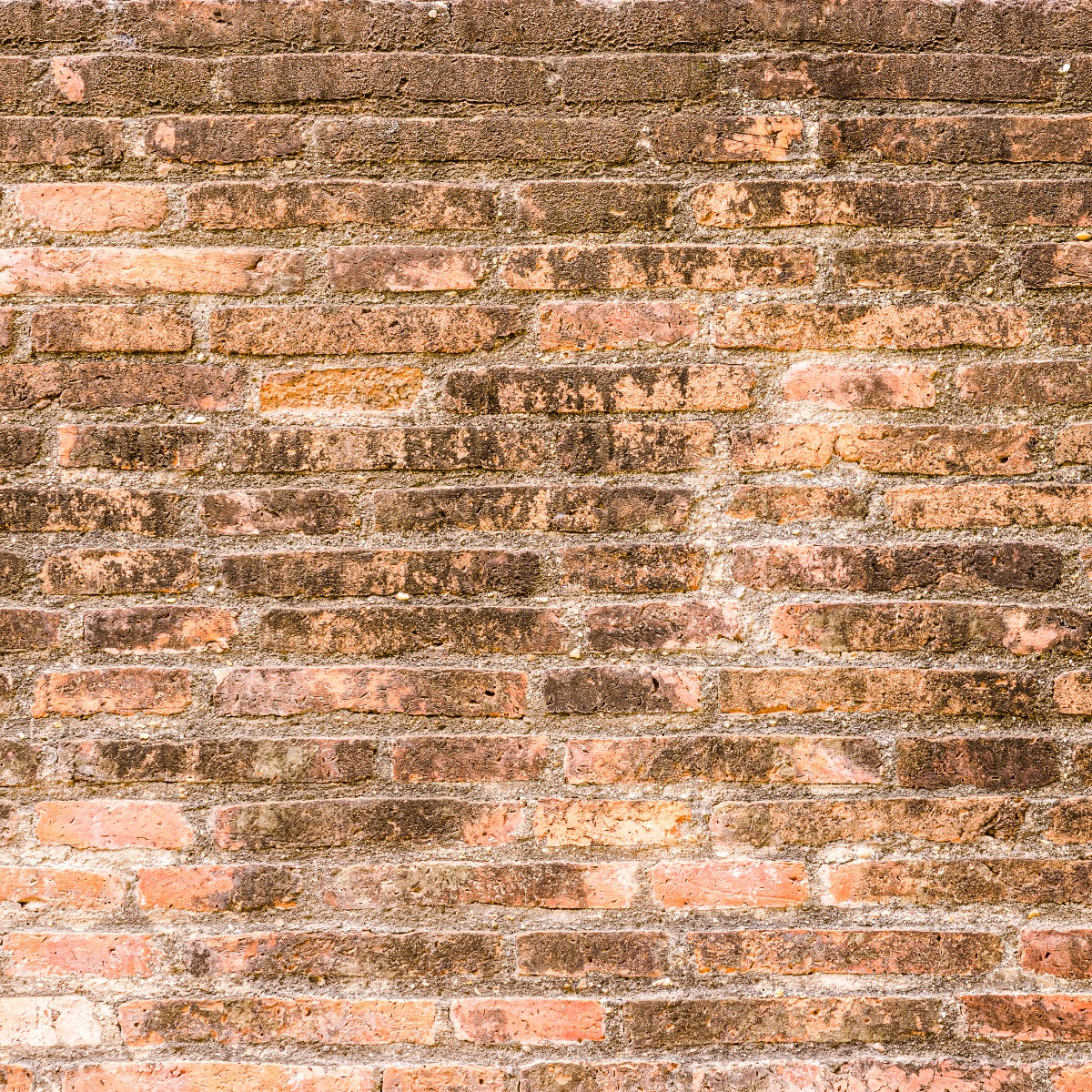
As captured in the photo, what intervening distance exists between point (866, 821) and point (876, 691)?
0.65ft

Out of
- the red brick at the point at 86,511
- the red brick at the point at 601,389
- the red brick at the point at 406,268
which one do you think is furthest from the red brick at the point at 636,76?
the red brick at the point at 86,511

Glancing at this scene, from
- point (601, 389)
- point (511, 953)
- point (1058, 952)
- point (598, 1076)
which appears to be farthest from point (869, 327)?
point (598, 1076)

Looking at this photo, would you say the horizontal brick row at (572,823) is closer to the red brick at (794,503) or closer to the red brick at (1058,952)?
the red brick at (1058,952)

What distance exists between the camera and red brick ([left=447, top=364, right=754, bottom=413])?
1.36m

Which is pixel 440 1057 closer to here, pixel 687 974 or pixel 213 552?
pixel 687 974

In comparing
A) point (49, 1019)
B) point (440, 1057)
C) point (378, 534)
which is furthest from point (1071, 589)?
point (49, 1019)

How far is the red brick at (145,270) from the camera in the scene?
1367 mm

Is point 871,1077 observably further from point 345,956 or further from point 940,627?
point 345,956

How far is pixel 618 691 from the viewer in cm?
135

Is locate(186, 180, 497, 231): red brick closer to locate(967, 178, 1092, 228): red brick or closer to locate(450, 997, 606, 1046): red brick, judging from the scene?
locate(967, 178, 1092, 228): red brick

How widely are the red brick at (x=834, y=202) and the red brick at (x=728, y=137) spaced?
5cm

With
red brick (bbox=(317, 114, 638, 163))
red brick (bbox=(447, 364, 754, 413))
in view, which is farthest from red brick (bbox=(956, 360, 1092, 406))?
red brick (bbox=(317, 114, 638, 163))

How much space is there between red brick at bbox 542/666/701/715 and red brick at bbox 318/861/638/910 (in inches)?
9.5

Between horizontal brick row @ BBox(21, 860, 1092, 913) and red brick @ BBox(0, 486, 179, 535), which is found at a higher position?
red brick @ BBox(0, 486, 179, 535)
